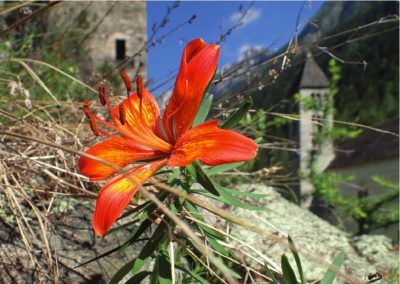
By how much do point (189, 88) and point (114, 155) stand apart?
0.53 ft

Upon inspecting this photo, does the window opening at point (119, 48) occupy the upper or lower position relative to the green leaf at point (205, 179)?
upper

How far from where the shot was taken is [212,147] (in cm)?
69

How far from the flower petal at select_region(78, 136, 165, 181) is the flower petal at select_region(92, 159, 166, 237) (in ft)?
0.20

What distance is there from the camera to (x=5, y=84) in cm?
190

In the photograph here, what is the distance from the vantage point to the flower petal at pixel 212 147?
0.66m

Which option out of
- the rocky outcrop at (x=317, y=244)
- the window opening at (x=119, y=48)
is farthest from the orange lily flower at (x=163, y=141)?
the window opening at (x=119, y=48)

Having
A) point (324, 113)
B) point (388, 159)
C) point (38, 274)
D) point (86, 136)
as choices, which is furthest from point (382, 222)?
point (388, 159)

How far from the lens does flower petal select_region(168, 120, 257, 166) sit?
66 cm

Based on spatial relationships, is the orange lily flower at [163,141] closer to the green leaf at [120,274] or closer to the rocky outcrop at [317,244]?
the green leaf at [120,274]

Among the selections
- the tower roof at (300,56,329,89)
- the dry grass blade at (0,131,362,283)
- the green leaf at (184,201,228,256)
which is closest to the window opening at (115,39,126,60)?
the green leaf at (184,201,228,256)

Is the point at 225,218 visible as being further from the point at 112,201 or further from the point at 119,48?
the point at 119,48

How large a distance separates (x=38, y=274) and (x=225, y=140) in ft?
1.92

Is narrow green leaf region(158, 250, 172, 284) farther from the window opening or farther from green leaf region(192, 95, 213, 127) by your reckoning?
the window opening

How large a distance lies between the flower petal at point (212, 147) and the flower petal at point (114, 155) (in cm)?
6
